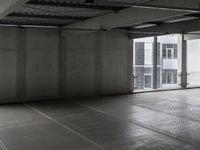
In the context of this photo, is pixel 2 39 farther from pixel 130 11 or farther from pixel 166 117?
pixel 166 117

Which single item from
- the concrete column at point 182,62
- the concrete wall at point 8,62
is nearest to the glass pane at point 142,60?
the concrete column at point 182,62

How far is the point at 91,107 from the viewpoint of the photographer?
8609 mm

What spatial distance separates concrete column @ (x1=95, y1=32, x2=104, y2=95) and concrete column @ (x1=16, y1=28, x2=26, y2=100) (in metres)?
2.71

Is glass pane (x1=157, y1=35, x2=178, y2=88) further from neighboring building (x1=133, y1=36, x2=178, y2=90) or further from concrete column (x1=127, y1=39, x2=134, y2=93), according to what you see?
concrete column (x1=127, y1=39, x2=134, y2=93)

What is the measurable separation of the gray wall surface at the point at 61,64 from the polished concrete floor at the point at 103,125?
31.4 inches

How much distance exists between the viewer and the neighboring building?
1678cm

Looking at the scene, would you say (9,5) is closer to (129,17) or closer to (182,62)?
(129,17)

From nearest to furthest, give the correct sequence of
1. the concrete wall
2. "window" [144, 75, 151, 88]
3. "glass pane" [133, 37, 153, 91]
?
the concrete wall → "glass pane" [133, 37, 153, 91] → "window" [144, 75, 151, 88]

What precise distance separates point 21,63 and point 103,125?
4453 mm

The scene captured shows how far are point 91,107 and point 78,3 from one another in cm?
356

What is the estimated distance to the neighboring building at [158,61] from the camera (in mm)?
16781

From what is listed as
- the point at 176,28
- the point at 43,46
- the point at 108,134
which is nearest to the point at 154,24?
the point at 176,28

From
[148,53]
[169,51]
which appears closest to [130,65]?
[148,53]

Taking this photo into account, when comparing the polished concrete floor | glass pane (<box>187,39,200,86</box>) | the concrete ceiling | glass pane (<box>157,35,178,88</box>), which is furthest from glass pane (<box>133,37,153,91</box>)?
the concrete ceiling
